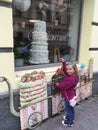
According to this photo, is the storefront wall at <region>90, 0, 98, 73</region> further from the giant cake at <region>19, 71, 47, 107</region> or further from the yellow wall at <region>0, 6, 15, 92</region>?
the yellow wall at <region>0, 6, 15, 92</region>

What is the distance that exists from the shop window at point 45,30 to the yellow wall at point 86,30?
4.9 inches

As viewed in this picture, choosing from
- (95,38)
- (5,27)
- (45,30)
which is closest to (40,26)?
(45,30)

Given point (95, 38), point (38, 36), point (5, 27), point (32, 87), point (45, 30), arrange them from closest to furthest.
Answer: point (5, 27), point (32, 87), point (38, 36), point (45, 30), point (95, 38)

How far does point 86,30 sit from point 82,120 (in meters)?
2.04

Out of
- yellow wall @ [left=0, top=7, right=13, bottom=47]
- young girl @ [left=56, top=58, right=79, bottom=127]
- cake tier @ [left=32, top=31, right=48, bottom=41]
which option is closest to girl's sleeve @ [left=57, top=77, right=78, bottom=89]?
young girl @ [left=56, top=58, right=79, bottom=127]

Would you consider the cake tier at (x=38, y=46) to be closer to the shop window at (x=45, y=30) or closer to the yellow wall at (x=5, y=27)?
the shop window at (x=45, y=30)

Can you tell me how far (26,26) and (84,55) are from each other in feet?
5.49

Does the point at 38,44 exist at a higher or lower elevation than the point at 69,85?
higher

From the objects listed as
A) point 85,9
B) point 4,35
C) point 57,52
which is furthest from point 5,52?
point 85,9

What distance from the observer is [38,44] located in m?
3.60

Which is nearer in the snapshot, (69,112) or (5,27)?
(5,27)

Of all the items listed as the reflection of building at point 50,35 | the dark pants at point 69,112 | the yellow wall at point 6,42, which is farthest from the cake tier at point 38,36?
the dark pants at point 69,112

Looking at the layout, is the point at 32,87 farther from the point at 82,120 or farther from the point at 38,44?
the point at 82,120

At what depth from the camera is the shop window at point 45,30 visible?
3332 mm
